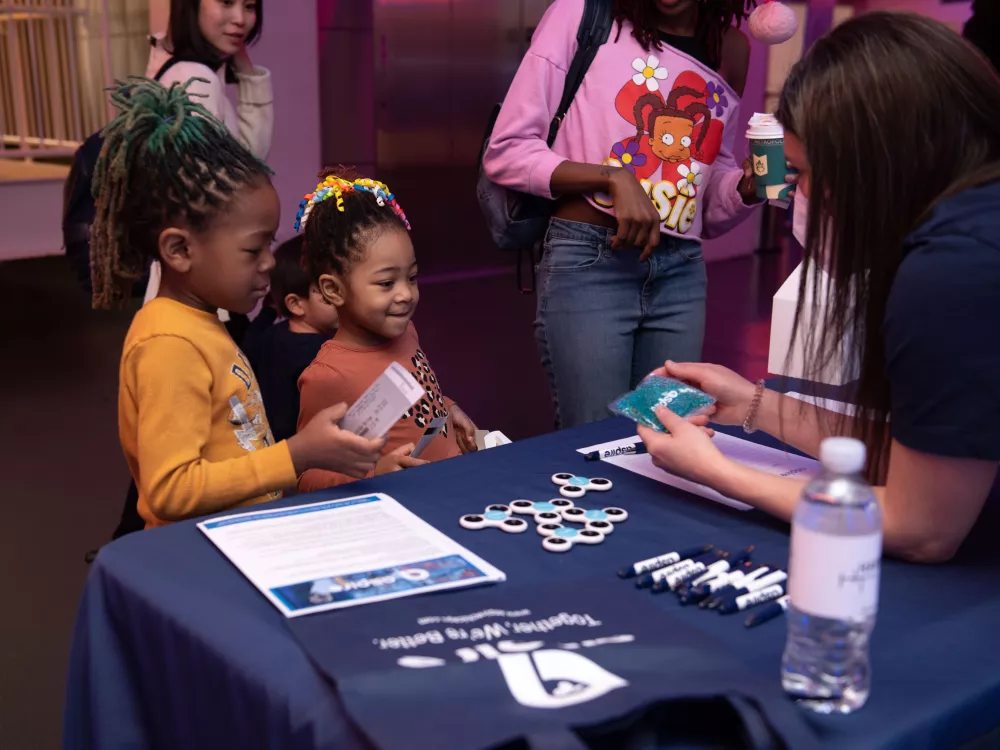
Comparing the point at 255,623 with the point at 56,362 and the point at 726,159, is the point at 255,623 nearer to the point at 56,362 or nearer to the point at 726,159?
the point at 726,159

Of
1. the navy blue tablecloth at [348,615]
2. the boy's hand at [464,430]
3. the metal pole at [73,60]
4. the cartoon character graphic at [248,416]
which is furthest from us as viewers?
the metal pole at [73,60]

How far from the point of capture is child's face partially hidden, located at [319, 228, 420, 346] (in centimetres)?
204

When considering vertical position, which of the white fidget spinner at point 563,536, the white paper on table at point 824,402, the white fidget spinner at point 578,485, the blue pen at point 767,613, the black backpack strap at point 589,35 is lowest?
the white fidget spinner at point 578,485

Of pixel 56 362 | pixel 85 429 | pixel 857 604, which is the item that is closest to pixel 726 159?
pixel 857 604

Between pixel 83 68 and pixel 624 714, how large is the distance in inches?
272

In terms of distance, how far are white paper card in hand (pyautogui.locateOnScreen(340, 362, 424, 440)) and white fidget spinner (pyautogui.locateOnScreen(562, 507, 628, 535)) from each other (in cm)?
28

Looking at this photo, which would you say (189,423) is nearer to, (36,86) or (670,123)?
(670,123)

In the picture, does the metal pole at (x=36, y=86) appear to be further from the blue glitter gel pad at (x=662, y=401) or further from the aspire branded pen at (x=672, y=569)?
the aspire branded pen at (x=672, y=569)

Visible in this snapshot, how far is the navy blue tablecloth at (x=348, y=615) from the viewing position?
3.39 feet

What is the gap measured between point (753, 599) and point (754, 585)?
38mm

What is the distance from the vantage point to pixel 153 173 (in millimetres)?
1744

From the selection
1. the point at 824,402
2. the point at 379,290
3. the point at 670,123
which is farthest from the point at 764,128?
the point at 379,290

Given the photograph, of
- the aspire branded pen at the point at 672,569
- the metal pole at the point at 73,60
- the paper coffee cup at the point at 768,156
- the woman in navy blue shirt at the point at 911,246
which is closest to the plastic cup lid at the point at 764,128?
the paper coffee cup at the point at 768,156

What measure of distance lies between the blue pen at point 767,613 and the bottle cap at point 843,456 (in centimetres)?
25
